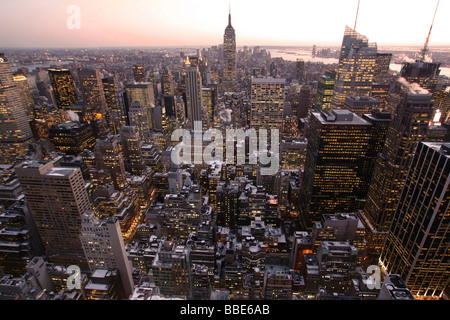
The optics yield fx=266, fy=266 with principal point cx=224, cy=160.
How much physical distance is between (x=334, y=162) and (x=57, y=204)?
22821mm

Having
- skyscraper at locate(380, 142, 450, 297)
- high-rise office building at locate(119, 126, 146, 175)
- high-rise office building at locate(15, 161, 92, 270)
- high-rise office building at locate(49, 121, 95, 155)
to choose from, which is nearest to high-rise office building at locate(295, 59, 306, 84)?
high-rise office building at locate(119, 126, 146, 175)

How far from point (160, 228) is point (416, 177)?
68.2 ft

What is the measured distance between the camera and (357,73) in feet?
123

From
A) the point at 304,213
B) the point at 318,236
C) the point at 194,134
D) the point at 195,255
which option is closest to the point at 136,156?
the point at 194,134

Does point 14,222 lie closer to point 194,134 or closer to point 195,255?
point 195,255

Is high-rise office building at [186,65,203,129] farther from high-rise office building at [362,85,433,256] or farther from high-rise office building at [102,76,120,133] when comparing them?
high-rise office building at [362,85,433,256]

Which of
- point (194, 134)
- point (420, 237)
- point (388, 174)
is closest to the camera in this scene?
point (420, 237)

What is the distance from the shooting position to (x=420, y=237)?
57.0 ft

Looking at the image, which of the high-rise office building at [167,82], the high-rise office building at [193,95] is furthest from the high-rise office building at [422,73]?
the high-rise office building at [167,82]

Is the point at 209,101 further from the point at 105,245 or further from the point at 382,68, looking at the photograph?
the point at 105,245

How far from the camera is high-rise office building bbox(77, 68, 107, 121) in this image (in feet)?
163

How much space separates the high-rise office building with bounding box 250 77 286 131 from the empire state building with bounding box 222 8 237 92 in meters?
32.4

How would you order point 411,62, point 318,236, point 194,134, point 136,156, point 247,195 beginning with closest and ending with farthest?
point 318,236
point 247,195
point 411,62
point 136,156
point 194,134

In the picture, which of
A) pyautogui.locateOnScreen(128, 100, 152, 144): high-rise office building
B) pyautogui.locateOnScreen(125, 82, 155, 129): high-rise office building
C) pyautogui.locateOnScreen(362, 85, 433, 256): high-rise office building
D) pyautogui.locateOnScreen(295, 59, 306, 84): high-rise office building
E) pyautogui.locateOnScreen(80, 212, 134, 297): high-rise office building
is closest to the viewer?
pyautogui.locateOnScreen(80, 212, 134, 297): high-rise office building
